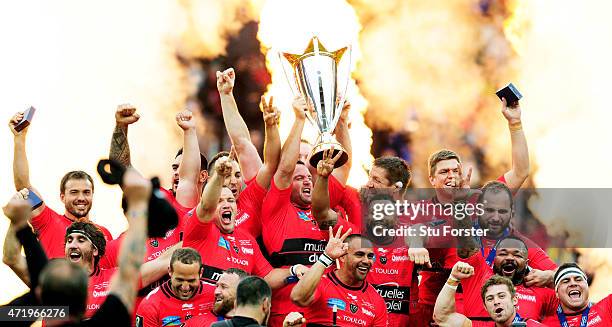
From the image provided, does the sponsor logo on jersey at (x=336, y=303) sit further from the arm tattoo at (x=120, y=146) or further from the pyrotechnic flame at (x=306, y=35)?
the pyrotechnic flame at (x=306, y=35)

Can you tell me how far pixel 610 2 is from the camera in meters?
16.0

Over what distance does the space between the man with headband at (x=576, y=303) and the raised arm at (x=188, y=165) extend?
3.19 metres

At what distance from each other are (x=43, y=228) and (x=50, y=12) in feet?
18.9

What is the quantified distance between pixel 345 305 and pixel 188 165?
1.92 meters

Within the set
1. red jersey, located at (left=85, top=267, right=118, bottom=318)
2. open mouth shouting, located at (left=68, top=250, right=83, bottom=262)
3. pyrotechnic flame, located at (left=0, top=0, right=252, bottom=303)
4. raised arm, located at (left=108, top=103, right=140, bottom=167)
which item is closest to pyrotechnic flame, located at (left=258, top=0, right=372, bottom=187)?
pyrotechnic flame, located at (left=0, top=0, right=252, bottom=303)

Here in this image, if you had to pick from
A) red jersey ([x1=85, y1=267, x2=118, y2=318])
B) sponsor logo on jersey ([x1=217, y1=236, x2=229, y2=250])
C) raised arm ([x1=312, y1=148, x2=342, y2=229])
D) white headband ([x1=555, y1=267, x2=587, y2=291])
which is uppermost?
raised arm ([x1=312, y1=148, x2=342, y2=229])

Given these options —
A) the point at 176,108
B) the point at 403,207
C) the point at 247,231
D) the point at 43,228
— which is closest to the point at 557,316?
the point at 403,207

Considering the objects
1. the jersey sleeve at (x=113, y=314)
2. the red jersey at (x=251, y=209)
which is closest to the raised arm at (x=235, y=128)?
the red jersey at (x=251, y=209)

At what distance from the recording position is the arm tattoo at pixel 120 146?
7.96 metres

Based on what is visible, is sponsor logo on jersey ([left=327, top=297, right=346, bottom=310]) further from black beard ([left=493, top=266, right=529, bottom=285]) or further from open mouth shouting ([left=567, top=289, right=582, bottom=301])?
open mouth shouting ([left=567, top=289, right=582, bottom=301])

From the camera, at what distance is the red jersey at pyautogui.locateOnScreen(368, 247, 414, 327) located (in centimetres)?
1032

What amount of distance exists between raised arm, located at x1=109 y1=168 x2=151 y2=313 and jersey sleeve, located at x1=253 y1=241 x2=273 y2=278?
380cm

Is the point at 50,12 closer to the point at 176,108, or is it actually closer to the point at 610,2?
the point at 176,108

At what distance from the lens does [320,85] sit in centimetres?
1081
